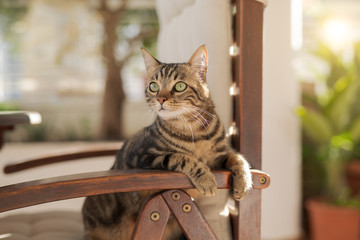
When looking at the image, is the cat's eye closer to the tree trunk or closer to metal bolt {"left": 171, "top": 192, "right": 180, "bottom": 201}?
metal bolt {"left": 171, "top": 192, "right": 180, "bottom": 201}

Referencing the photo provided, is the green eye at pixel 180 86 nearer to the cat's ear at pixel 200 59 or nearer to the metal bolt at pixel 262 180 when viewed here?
the cat's ear at pixel 200 59

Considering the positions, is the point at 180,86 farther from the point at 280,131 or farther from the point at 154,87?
the point at 280,131

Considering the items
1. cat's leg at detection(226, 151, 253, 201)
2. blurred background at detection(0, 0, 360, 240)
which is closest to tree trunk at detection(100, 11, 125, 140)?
blurred background at detection(0, 0, 360, 240)

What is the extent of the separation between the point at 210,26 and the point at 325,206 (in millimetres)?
1626

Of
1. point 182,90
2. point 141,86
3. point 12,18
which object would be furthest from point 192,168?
point 12,18

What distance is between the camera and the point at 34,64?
329 centimetres

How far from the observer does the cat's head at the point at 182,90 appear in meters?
0.93

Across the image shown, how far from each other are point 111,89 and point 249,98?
2.31 metres

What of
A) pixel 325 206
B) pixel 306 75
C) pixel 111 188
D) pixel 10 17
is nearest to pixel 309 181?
pixel 325 206

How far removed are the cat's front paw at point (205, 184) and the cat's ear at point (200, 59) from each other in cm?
31

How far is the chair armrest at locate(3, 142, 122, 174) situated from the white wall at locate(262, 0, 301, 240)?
1.05 m

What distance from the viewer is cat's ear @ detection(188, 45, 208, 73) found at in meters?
0.91

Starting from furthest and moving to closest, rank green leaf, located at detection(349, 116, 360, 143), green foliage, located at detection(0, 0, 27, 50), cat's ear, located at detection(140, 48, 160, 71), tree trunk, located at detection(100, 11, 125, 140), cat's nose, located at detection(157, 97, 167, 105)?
green foliage, located at detection(0, 0, 27, 50) < tree trunk, located at detection(100, 11, 125, 140) < green leaf, located at detection(349, 116, 360, 143) < cat's ear, located at detection(140, 48, 160, 71) < cat's nose, located at detection(157, 97, 167, 105)

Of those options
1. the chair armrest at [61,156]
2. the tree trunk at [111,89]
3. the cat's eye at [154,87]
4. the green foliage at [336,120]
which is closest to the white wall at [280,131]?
the green foliage at [336,120]
